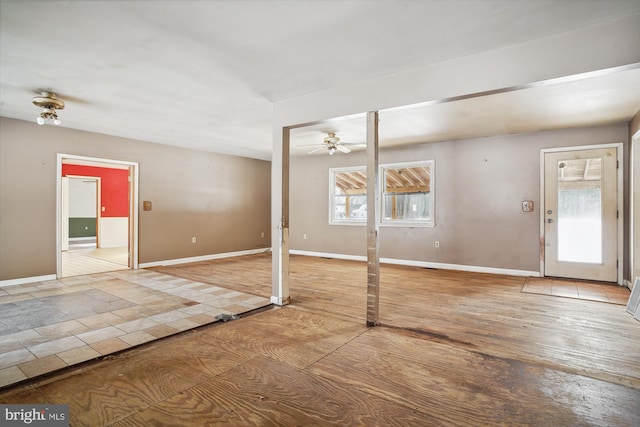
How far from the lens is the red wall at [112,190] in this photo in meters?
9.93

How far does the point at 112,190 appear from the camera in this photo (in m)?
10.2

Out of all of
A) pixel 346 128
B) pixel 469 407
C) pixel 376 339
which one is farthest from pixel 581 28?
pixel 346 128

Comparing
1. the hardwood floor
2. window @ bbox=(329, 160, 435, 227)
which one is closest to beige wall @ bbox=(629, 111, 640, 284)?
the hardwood floor

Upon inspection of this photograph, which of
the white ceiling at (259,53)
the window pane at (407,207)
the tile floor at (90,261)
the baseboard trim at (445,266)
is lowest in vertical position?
the tile floor at (90,261)

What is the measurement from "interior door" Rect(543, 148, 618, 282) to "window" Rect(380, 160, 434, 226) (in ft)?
6.72

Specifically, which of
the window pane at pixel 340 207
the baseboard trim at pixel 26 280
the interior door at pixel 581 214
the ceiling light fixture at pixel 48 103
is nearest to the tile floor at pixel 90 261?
the baseboard trim at pixel 26 280

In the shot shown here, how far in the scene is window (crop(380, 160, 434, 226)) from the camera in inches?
265

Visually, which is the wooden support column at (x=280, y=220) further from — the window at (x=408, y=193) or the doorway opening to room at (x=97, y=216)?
the doorway opening to room at (x=97, y=216)

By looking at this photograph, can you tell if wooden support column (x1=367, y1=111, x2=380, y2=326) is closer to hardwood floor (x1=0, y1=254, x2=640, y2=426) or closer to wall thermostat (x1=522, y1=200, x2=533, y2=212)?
hardwood floor (x1=0, y1=254, x2=640, y2=426)

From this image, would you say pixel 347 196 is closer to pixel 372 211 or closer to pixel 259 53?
pixel 372 211

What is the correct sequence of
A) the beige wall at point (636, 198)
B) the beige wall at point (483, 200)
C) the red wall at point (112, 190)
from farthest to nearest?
1. the red wall at point (112, 190)
2. the beige wall at point (483, 200)
3. the beige wall at point (636, 198)

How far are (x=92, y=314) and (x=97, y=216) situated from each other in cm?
768

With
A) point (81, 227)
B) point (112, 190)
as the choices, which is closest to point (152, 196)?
point (112, 190)

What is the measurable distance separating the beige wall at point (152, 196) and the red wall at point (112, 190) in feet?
12.4
